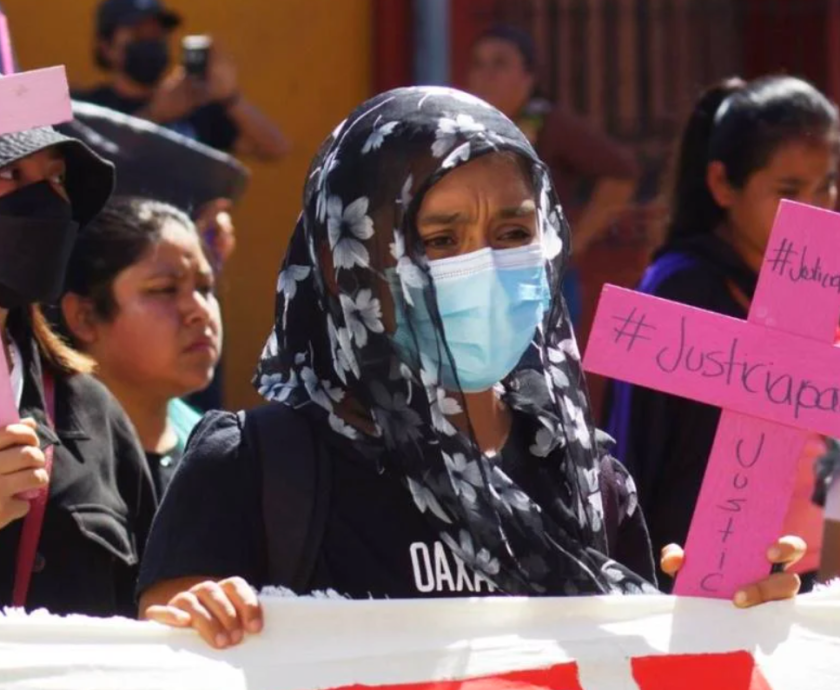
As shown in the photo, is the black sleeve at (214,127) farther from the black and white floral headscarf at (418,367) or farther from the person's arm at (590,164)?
the black and white floral headscarf at (418,367)

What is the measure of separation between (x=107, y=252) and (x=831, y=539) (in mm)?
1610

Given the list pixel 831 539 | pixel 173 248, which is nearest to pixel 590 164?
pixel 173 248

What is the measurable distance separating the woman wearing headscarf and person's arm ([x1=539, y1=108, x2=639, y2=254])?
4018 mm

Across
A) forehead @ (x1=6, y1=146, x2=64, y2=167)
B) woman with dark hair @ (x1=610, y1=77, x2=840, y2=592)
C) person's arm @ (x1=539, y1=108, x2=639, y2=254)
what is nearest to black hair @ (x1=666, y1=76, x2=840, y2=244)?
woman with dark hair @ (x1=610, y1=77, x2=840, y2=592)

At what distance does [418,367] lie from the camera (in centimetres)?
269

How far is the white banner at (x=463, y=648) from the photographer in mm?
2586

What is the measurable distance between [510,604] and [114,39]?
4.26m

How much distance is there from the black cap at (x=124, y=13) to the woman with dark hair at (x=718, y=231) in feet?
7.91

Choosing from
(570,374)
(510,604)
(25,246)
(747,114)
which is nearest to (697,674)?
(510,604)

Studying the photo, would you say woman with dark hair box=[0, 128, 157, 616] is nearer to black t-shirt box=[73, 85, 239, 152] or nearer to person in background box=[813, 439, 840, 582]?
person in background box=[813, 439, 840, 582]

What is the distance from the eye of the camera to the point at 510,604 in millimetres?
2656

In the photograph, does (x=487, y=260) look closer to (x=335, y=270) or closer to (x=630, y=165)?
(x=335, y=270)

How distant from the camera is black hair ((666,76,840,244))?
443 cm

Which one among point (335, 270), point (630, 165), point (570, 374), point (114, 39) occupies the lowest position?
point (630, 165)
